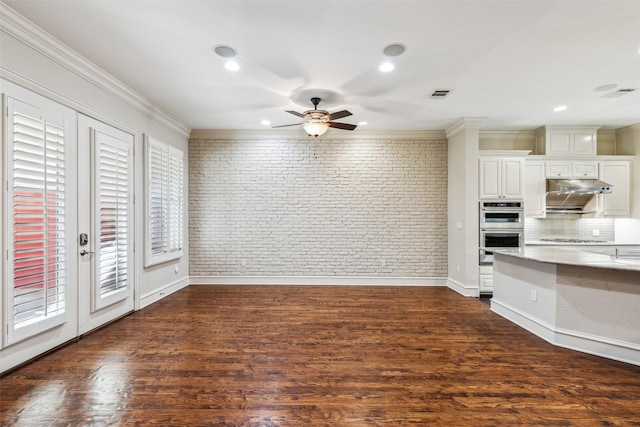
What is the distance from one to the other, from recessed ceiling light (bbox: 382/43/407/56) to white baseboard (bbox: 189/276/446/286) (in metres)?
4.07

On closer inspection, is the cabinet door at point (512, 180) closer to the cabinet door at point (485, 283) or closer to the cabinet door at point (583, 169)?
the cabinet door at point (583, 169)

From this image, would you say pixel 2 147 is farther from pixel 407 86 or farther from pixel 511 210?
pixel 511 210

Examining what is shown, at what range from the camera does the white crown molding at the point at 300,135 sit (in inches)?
225

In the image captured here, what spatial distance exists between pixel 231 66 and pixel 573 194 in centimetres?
621

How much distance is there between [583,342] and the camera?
2930 millimetres

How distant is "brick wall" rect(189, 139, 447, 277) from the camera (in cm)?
575

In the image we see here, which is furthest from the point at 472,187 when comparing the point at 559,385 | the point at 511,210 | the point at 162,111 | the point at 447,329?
the point at 162,111

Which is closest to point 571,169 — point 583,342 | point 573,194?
point 573,194

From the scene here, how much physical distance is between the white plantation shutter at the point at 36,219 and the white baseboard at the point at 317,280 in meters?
2.91

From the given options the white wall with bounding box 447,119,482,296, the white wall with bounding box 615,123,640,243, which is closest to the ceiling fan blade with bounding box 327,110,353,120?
the white wall with bounding box 447,119,482,296

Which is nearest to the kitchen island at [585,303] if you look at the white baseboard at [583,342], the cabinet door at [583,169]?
the white baseboard at [583,342]

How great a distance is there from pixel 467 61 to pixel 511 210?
308cm

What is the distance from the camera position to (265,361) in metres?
2.73

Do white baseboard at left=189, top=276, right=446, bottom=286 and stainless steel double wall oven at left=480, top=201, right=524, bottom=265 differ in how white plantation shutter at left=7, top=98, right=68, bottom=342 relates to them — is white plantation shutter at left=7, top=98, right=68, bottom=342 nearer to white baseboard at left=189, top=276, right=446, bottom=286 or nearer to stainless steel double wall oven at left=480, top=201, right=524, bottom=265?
white baseboard at left=189, top=276, right=446, bottom=286
